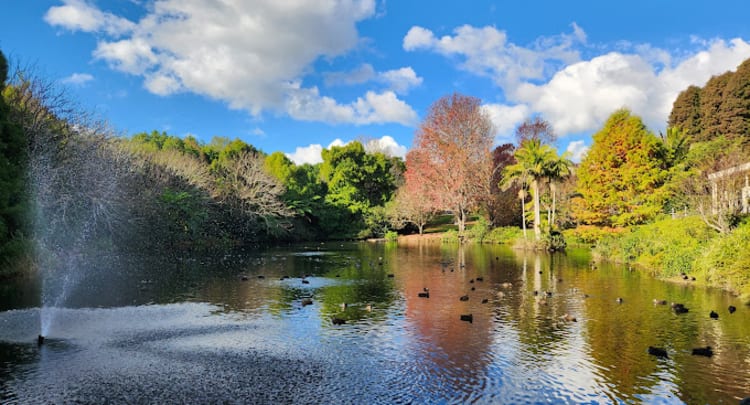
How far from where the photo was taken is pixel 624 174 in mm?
36281

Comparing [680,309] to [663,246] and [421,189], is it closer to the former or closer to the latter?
[663,246]

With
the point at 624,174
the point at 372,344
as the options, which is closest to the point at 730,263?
the point at 372,344

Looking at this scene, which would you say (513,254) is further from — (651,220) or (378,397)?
(378,397)

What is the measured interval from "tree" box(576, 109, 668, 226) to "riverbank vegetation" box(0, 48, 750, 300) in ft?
0.33

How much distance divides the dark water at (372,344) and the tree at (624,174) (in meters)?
14.6

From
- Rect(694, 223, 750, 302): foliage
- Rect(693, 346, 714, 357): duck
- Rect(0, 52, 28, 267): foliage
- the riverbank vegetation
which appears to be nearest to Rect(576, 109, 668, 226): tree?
the riverbank vegetation

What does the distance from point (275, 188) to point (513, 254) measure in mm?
26811

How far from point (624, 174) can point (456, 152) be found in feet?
64.2

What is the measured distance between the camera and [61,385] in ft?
30.5

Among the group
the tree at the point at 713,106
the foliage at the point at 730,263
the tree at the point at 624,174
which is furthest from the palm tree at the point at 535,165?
the tree at the point at 713,106

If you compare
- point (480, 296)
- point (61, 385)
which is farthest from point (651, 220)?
point (61, 385)

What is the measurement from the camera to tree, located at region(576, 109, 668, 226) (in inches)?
1399

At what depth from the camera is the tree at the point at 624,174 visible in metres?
35.5

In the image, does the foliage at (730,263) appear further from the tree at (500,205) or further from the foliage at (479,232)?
the tree at (500,205)
